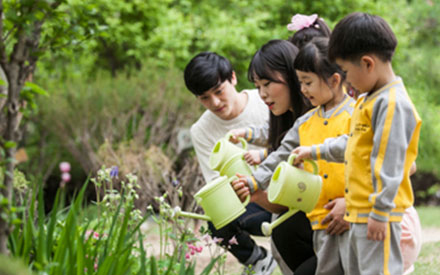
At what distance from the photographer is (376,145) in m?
1.83

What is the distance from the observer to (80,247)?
1768 mm

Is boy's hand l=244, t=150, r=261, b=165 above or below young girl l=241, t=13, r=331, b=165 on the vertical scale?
below

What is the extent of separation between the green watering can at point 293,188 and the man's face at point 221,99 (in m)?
1.07

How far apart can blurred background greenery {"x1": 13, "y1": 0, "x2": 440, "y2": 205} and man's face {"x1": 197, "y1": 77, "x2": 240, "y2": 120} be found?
1.98 m

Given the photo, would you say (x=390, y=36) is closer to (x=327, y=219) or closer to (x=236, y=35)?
(x=327, y=219)

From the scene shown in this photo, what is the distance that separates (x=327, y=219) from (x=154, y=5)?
23.3 ft

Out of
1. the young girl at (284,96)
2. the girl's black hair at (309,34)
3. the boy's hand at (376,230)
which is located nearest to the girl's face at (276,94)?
the young girl at (284,96)

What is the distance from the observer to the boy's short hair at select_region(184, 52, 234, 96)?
119 inches

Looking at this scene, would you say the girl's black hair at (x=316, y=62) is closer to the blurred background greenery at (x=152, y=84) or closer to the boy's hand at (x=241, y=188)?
the boy's hand at (x=241, y=188)

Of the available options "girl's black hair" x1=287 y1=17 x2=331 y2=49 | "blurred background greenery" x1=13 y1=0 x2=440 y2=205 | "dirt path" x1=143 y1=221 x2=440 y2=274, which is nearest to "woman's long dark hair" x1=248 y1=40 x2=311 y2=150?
"girl's black hair" x1=287 y1=17 x2=331 y2=49

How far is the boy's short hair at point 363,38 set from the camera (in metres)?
1.87

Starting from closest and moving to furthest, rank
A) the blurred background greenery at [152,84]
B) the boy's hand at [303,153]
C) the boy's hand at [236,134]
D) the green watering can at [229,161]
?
the boy's hand at [303,153] → the green watering can at [229,161] → the boy's hand at [236,134] → the blurred background greenery at [152,84]

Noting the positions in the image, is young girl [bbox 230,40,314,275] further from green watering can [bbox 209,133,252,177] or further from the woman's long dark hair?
green watering can [bbox 209,133,252,177]

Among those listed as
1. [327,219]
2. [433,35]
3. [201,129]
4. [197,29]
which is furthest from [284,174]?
[433,35]
